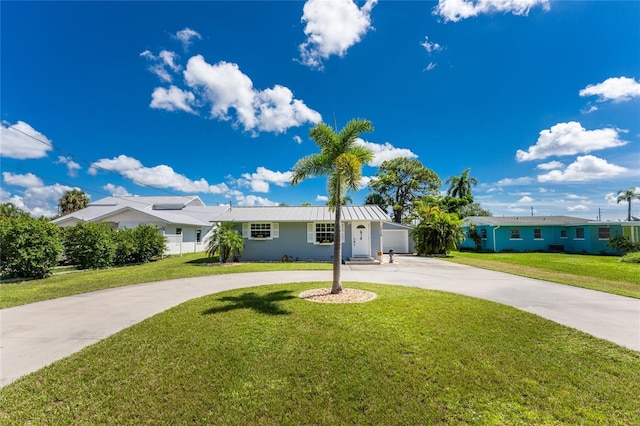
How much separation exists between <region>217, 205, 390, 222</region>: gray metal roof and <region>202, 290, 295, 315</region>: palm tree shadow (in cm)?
866

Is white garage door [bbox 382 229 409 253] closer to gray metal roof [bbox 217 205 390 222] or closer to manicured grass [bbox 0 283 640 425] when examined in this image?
gray metal roof [bbox 217 205 390 222]

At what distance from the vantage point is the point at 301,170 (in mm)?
8109

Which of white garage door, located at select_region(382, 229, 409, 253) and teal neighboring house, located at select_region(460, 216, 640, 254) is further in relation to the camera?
white garage door, located at select_region(382, 229, 409, 253)

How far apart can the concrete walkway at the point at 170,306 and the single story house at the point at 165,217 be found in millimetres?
8222

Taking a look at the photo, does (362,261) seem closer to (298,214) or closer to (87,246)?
(298,214)

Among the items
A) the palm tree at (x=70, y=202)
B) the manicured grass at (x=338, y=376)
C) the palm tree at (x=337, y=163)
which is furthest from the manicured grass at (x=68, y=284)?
the palm tree at (x=70, y=202)

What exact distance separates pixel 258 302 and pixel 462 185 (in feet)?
115

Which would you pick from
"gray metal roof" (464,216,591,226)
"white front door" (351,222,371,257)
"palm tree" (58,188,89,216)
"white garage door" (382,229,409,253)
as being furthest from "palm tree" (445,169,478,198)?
"palm tree" (58,188,89,216)

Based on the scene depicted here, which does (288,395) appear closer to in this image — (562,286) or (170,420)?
(170,420)

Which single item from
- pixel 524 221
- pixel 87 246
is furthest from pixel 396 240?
pixel 87 246

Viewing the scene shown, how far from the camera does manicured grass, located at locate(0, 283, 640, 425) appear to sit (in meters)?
2.90

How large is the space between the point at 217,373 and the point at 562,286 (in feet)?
34.8

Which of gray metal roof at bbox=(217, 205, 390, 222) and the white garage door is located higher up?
gray metal roof at bbox=(217, 205, 390, 222)

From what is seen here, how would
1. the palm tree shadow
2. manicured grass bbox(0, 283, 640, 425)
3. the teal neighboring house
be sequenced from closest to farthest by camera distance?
manicured grass bbox(0, 283, 640, 425)
the palm tree shadow
the teal neighboring house
